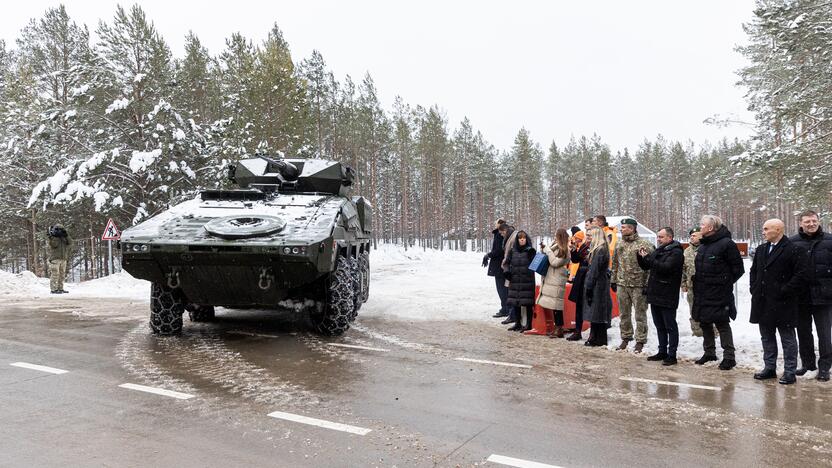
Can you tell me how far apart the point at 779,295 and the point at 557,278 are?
9.28 ft

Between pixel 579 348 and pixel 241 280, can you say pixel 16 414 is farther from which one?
pixel 579 348

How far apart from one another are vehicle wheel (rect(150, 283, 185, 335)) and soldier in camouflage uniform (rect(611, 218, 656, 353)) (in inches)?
231

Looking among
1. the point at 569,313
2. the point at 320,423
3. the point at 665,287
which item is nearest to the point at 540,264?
the point at 569,313

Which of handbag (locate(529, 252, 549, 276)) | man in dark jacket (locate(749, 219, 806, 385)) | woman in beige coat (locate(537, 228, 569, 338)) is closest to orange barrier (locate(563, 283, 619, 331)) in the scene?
woman in beige coat (locate(537, 228, 569, 338))

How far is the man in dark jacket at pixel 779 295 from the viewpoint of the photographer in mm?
5363

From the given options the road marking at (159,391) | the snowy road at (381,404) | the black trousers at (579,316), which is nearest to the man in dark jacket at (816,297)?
the snowy road at (381,404)

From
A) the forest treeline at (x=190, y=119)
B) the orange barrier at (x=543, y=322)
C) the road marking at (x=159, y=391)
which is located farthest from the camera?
the forest treeline at (x=190, y=119)

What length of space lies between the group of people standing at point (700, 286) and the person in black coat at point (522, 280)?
0.05 feet

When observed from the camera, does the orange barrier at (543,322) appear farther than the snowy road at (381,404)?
Yes

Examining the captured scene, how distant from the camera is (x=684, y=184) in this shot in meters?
58.2

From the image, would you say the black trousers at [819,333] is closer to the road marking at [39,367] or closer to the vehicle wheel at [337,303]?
the vehicle wheel at [337,303]

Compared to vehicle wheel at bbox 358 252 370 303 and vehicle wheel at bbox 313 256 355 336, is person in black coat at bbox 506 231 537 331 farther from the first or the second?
vehicle wheel at bbox 358 252 370 303

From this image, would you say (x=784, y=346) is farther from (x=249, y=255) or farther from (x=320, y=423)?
(x=249, y=255)

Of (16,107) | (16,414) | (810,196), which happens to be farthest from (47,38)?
(810,196)
